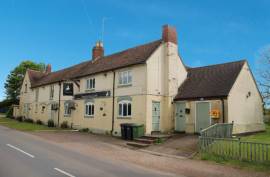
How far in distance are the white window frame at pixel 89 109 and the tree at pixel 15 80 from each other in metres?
44.7

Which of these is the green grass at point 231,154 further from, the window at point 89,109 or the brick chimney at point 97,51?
the brick chimney at point 97,51

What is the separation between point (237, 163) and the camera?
40.3ft

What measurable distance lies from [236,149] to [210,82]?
958 cm

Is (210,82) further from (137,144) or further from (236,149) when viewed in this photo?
(236,149)

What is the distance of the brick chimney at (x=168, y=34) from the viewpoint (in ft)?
76.6

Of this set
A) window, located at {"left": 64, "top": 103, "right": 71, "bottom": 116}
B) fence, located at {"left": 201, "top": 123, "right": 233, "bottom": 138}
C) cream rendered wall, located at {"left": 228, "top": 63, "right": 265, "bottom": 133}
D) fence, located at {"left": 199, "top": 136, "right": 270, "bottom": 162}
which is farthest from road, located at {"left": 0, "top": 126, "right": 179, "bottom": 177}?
window, located at {"left": 64, "top": 103, "right": 71, "bottom": 116}

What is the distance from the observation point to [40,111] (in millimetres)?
38969

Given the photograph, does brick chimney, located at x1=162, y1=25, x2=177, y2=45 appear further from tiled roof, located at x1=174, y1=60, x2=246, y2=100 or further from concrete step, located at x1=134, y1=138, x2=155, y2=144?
concrete step, located at x1=134, y1=138, x2=155, y2=144

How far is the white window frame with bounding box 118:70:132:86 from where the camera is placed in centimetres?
2306

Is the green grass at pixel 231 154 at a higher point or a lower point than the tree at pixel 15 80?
lower

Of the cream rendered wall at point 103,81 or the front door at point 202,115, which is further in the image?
the cream rendered wall at point 103,81

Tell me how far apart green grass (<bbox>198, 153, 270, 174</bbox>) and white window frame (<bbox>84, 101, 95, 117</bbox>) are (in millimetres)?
14586

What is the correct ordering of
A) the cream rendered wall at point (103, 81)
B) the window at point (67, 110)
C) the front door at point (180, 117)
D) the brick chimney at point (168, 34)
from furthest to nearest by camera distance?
1. the window at point (67, 110)
2. the cream rendered wall at point (103, 81)
3. the brick chimney at point (168, 34)
4. the front door at point (180, 117)

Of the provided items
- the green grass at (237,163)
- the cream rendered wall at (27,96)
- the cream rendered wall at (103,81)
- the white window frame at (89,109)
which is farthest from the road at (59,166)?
the cream rendered wall at (27,96)
